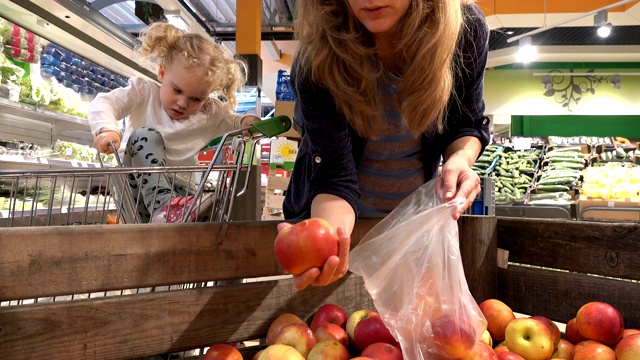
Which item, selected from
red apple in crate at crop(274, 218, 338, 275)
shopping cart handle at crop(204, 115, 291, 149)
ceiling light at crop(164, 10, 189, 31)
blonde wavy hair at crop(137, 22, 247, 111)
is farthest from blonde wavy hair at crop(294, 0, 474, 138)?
ceiling light at crop(164, 10, 189, 31)

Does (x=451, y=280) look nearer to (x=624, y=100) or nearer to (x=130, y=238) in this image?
(x=130, y=238)

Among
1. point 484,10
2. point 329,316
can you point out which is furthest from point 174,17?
point 329,316

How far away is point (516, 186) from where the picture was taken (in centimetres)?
567

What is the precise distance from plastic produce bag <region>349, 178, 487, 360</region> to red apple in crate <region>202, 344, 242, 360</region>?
0.36 m

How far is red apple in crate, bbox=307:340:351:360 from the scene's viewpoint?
1.22 meters

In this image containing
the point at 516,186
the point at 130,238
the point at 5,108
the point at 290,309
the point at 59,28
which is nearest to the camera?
the point at 130,238

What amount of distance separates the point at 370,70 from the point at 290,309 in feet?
2.16

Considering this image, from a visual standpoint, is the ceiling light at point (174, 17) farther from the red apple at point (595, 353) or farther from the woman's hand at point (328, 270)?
the red apple at point (595, 353)

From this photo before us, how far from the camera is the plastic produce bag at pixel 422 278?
1.14 metres

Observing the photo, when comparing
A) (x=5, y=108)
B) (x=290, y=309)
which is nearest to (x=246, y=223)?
(x=290, y=309)

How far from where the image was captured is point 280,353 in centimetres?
115

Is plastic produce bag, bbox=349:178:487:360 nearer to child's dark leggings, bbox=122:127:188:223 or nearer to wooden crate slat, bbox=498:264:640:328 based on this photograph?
wooden crate slat, bbox=498:264:640:328

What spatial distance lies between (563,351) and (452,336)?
1.43ft

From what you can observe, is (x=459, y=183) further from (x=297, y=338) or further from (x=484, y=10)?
(x=484, y=10)
